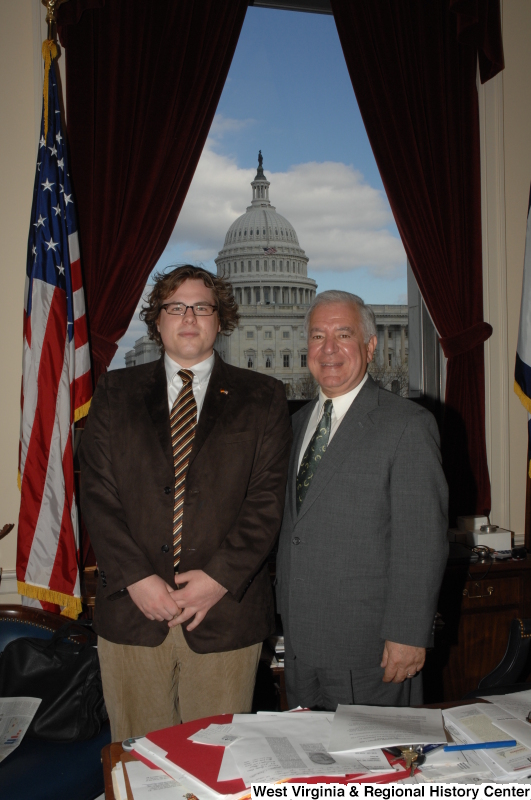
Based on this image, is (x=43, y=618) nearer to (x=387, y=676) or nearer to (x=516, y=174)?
(x=387, y=676)

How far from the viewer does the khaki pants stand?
160 centimetres

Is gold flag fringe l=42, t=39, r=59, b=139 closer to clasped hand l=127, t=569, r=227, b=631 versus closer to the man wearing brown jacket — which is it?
the man wearing brown jacket

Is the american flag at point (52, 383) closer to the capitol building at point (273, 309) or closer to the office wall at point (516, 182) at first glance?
the capitol building at point (273, 309)

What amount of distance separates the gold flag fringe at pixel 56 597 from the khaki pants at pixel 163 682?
982 mm

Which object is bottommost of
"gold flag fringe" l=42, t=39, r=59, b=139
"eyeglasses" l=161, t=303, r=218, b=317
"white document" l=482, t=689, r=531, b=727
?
"white document" l=482, t=689, r=531, b=727

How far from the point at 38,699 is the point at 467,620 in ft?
5.90

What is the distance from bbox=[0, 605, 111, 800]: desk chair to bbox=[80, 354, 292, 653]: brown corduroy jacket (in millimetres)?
465

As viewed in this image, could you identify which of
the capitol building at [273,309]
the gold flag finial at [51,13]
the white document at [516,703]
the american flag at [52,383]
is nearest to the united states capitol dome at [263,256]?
the capitol building at [273,309]

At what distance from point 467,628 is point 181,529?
5.63 feet

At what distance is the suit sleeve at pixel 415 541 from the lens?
1.53m

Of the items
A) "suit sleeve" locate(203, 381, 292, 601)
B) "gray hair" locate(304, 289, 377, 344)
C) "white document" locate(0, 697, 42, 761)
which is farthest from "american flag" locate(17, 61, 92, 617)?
"gray hair" locate(304, 289, 377, 344)

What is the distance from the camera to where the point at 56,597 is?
2.54 metres

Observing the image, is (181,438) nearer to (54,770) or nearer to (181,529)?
(181,529)

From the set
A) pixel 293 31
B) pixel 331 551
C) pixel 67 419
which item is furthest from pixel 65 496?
pixel 293 31
